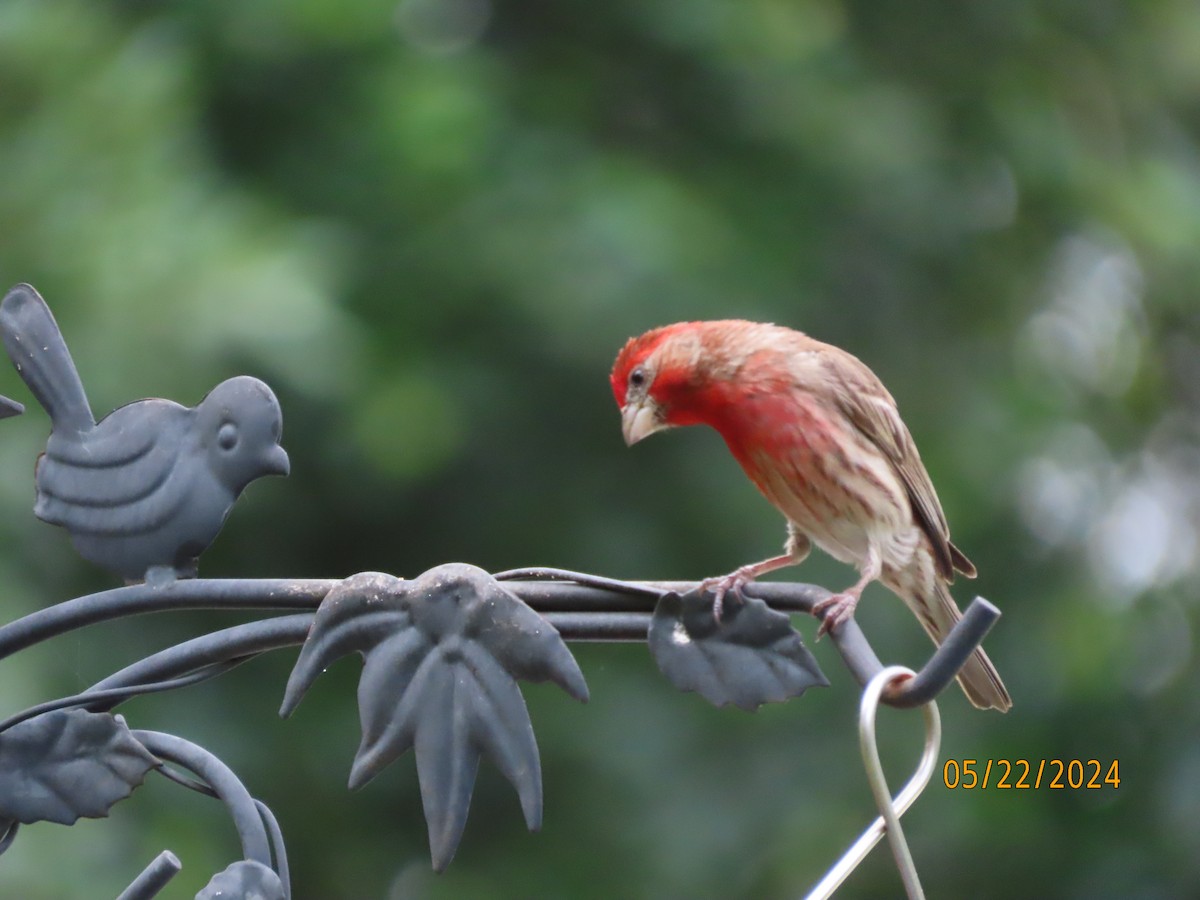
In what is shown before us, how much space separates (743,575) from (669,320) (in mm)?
3103

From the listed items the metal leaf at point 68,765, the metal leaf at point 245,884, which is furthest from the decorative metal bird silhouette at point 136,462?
the metal leaf at point 245,884

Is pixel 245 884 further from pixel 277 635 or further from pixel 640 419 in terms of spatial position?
pixel 640 419

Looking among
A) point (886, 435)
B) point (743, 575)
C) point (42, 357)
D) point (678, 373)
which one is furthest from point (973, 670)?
point (42, 357)

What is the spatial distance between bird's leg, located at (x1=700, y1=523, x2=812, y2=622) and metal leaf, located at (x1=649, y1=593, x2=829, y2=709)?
0.04ft

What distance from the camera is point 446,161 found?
Result: 5305 mm

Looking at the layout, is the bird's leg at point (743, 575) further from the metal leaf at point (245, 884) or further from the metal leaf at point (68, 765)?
the metal leaf at point (68, 765)

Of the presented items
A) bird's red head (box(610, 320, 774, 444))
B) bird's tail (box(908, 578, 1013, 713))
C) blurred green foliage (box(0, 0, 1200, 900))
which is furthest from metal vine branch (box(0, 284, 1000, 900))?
blurred green foliage (box(0, 0, 1200, 900))

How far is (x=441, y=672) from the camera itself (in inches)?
71.1

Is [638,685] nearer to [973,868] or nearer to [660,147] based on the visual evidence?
[973,868]

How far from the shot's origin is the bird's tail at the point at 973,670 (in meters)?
3.26

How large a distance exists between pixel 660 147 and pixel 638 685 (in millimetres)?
2089

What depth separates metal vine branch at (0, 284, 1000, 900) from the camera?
5.75 ft

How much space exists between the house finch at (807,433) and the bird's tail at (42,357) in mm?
1640

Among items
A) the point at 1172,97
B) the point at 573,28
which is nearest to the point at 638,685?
the point at 573,28
